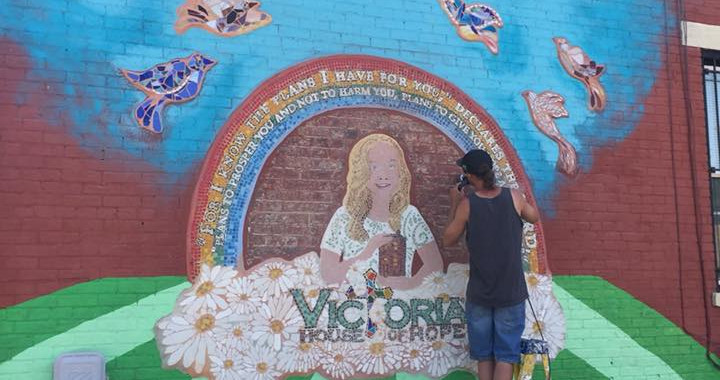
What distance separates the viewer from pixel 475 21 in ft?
18.9

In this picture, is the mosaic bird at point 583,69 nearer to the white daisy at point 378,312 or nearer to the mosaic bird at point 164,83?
the white daisy at point 378,312

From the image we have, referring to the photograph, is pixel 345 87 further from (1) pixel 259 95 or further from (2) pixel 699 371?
(2) pixel 699 371

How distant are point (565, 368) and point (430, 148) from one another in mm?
2169

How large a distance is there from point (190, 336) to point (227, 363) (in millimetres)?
326

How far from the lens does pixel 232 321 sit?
15.6ft

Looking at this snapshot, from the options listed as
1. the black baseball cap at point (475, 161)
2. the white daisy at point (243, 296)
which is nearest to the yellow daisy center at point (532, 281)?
the black baseball cap at point (475, 161)

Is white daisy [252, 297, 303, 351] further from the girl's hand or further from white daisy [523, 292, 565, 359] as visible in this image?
white daisy [523, 292, 565, 359]

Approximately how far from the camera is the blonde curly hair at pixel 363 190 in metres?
5.20

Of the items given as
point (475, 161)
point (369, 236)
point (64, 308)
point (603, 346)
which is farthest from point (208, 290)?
point (603, 346)

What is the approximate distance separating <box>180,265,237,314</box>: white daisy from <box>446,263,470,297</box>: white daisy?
1.75 meters

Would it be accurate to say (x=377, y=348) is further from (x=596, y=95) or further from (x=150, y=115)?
(x=596, y=95)

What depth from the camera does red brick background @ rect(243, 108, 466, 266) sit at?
4.99 metres

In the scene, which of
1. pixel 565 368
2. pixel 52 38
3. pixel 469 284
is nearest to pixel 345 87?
pixel 469 284

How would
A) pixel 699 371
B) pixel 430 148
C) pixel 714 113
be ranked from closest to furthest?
pixel 430 148 < pixel 699 371 < pixel 714 113
